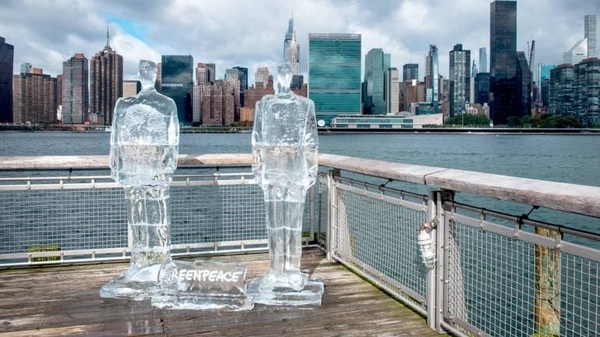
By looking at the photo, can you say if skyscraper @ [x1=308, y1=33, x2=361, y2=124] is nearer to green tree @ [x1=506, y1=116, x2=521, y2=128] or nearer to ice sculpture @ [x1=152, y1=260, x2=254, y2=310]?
green tree @ [x1=506, y1=116, x2=521, y2=128]

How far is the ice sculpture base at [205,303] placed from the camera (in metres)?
4.25

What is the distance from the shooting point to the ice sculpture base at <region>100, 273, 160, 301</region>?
4512 millimetres

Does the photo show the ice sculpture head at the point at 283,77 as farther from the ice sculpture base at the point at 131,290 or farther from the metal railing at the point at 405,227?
the ice sculpture base at the point at 131,290

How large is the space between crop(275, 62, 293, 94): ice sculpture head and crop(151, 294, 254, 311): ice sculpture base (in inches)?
62.9

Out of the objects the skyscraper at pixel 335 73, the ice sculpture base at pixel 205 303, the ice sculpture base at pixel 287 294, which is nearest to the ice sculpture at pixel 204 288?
the ice sculpture base at pixel 205 303

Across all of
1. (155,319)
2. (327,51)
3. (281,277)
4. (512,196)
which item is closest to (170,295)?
(155,319)

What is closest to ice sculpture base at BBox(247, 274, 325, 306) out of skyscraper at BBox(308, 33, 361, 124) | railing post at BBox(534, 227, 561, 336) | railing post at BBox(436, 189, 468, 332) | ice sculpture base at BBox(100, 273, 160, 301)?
ice sculpture base at BBox(100, 273, 160, 301)

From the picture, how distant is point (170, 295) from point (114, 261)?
5.38 ft

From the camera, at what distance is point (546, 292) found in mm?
4160

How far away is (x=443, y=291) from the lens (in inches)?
150

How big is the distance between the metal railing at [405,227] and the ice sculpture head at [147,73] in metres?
1.08

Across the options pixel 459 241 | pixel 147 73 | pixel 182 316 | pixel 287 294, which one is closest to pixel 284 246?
pixel 287 294

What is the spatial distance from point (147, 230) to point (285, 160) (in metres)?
1.31

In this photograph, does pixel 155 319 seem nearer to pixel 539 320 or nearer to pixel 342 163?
pixel 342 163
